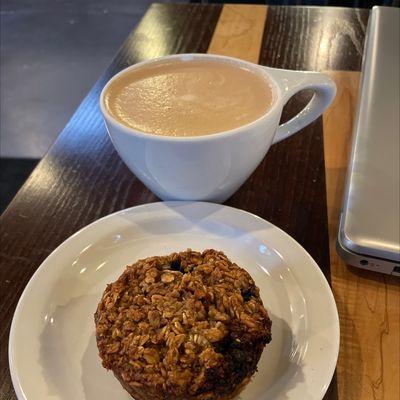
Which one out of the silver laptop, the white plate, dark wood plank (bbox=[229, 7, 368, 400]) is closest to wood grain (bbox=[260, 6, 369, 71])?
dark wood plank (bbox=[229, 7, 368, 400])

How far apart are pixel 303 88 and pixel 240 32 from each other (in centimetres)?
58

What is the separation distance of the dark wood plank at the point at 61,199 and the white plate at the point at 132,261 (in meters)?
0.07

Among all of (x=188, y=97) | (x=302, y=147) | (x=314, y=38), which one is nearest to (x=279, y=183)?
(x=302, y=147)

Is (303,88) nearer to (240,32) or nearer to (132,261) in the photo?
(132,261)

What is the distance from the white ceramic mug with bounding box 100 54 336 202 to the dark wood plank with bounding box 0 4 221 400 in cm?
12

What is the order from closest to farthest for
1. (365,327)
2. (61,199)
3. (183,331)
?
(183,331) < (365,327) < (61,199)

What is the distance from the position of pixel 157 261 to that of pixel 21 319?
6.1 inches

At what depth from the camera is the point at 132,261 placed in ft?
1.97

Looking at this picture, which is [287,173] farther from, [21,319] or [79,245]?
[21,319]

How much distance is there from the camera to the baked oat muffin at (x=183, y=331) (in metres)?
0.41

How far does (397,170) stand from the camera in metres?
0.65

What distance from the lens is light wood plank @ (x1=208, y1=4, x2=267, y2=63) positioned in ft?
3.56

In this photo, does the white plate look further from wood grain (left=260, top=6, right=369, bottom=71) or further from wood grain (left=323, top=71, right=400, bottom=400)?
wood grain (left=260, top=6, right=369, bottom=71)

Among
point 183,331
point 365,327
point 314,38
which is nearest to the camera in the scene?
point 183,331
